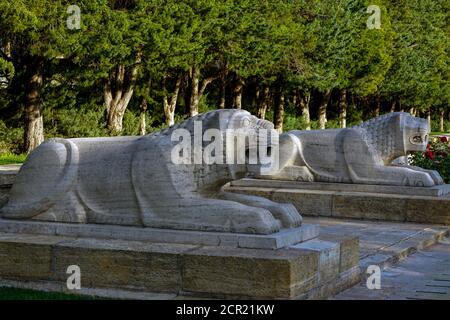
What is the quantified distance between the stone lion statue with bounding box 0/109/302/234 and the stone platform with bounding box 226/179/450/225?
4.90 m

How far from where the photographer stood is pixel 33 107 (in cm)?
2555

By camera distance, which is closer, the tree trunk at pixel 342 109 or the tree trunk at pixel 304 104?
the tree trunk at pixel 304 104

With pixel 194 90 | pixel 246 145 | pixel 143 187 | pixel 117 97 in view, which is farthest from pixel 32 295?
pixel 194 90

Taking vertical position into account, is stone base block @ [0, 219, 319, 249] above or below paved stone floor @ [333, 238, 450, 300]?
above

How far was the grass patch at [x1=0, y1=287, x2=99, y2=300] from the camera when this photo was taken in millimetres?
6879

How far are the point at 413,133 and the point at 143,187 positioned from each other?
20.9 ft

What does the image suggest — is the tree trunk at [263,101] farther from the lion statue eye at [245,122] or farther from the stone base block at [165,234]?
the lion statue eye at [245,122]

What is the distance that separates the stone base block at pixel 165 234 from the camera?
7.00 m

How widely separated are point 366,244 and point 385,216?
2371mm

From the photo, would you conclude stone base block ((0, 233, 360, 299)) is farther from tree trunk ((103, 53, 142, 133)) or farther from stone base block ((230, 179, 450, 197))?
tree trunk ((103, 53, 142, 133))

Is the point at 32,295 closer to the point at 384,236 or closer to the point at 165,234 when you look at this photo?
the point at 165,234

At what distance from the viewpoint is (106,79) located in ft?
96.7

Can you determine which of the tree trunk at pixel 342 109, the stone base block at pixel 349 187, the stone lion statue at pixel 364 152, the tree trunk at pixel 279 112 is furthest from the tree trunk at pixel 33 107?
the tree trunk at pixel 342 109

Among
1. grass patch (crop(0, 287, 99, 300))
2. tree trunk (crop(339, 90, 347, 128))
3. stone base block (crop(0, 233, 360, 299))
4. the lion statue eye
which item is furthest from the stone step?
A: tree trunk (crop(339, 90, 347, 128))
